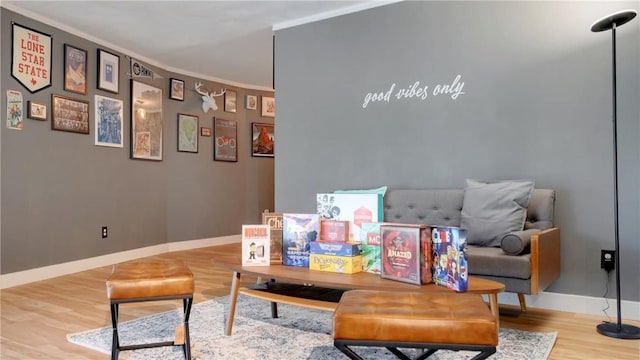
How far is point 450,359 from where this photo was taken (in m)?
2.18

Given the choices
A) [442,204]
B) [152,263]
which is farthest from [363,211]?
[152,263]

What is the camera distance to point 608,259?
294 cm

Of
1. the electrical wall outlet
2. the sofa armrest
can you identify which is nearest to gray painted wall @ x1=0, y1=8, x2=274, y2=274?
the sofa armrest

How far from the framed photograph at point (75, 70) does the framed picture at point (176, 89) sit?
56.5 inches

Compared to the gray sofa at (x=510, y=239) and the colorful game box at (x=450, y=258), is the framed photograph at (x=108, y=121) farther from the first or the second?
the colorful game box at (x=450, y=258)

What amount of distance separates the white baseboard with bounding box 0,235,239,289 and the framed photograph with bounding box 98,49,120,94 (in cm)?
191

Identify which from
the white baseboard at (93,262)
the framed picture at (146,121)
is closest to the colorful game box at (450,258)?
the white baseboard at (93,262)

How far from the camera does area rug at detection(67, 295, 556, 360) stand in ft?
7.27

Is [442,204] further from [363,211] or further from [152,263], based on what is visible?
[152,263]

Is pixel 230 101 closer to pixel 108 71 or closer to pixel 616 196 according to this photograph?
pixel 108 71

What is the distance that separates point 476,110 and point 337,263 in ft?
6.25

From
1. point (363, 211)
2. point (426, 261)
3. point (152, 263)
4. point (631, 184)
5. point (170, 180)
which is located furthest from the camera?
point (170, 180)

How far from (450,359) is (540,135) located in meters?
1.84

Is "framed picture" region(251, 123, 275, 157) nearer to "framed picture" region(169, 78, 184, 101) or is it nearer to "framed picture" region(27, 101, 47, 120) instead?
"framed picture" region(169, 78, 184, 101)
